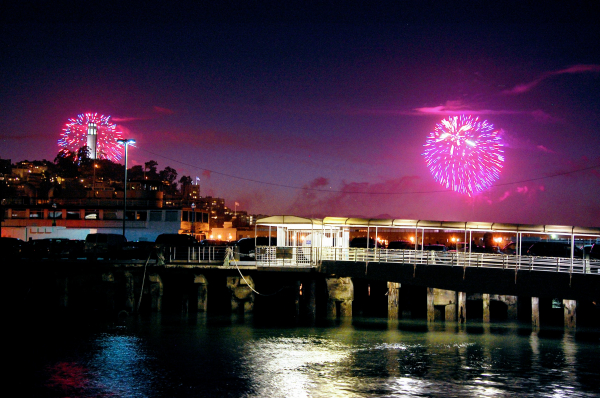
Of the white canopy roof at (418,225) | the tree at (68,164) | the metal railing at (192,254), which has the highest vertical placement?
the tree at (68,164)

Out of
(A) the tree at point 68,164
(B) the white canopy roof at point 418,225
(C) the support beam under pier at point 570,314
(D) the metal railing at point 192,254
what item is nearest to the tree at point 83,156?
(A) the tree at point 68,164

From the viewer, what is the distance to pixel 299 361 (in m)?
28.2

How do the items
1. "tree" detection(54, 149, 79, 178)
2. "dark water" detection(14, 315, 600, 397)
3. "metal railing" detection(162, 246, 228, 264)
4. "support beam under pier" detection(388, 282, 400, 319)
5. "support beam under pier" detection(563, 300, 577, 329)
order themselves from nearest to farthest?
"dark water" detection(14, 315, 600, 397), "support beam under pier" detection(563, 300, 577, 329), "support beam under pier" detection(388, 282, 400, 319), "metal railing" detection(162, 246, 228, 264), "tree" detection(54, 149, 79, 178)

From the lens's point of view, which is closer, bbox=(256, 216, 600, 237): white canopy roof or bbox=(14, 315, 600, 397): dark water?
bbox=(14, 315, 600, 397): dark water

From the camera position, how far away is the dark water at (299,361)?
2419 centimetres

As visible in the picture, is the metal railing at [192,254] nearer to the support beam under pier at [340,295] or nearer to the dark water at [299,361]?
the dark water at [299,361]

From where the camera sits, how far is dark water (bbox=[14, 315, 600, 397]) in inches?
952

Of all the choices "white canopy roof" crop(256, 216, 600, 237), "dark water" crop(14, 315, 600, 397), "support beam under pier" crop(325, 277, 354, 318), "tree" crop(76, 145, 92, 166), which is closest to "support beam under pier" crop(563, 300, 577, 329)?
"dark water" crop(14, 315, 600, 397)

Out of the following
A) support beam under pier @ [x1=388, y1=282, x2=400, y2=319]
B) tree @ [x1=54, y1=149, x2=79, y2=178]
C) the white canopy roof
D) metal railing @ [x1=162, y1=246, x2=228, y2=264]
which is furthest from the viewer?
tree @ [x1=54, y1=149, x2=79, y2=178]

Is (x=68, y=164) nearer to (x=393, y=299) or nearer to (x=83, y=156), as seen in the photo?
(x=83, y=156)

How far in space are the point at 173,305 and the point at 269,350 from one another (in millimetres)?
18363

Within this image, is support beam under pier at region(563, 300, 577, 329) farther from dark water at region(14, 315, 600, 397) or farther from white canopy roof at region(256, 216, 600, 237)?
white canopy roof at region(256, 216, 600, 237)

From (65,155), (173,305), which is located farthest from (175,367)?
(65,155)

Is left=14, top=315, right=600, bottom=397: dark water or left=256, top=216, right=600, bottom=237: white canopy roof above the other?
Answer: left=256, top=216, right=600, bottom=237: white canopy roof
